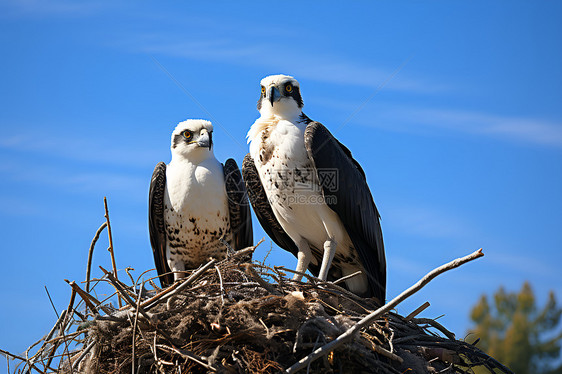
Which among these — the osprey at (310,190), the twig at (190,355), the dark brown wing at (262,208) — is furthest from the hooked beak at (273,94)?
the twig at (190,355)

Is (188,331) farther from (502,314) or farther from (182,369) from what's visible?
(502,314)

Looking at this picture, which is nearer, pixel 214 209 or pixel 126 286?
pixel 126 286

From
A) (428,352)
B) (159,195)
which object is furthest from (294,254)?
(428,352)

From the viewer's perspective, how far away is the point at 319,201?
241 inches

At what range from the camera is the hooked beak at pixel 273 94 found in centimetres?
631

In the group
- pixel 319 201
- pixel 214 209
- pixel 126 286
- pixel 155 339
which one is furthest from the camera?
pixel 214 209

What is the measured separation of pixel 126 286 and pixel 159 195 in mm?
2364

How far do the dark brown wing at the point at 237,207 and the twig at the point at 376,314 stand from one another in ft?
9.93

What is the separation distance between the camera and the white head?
275 inches

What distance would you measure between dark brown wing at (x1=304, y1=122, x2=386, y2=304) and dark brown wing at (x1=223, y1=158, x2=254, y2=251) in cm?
123

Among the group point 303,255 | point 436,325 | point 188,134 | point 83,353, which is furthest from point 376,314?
point 188,134

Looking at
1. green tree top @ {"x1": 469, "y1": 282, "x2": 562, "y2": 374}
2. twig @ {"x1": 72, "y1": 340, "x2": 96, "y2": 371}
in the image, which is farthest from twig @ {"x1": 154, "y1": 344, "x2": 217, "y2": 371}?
green tree top @ {"x1": 469, "y1": 282, "x2": 562, "y2": 374}

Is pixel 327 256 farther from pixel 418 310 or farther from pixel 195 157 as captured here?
pixel 195 157

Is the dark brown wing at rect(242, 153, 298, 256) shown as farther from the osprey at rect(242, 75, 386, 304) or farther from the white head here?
the white head
